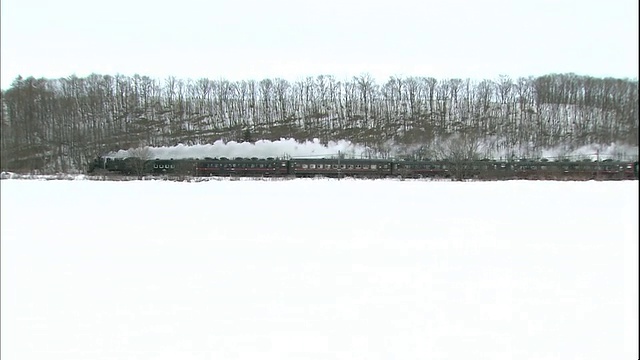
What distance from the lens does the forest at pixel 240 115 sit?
20672mm

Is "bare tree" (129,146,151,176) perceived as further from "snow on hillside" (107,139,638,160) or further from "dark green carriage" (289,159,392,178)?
"dark green carriage" (289,159,392,178)

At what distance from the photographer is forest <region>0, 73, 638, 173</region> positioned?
2067cm

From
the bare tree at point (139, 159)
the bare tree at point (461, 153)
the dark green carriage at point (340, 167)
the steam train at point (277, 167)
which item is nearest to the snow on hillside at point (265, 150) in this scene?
the bare tree at point (139, 159)

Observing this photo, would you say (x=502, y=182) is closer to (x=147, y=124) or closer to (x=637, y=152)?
(x=637, y=152)

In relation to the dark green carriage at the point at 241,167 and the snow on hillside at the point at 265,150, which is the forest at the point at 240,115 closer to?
the snow on hillside at the point at 265,150

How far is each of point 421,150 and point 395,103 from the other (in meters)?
11.6

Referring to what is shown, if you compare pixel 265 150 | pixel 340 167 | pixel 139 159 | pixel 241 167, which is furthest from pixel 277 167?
pixel 139 159

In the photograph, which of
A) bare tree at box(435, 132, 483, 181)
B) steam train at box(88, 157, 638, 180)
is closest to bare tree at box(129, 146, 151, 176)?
steam train at box(88, 157, 638, 180)

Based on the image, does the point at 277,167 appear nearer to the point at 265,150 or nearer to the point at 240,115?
the point at 265,150

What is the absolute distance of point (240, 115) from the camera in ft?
126

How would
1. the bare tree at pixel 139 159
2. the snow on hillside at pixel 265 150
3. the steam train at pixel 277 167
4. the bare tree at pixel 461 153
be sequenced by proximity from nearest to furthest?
the bare tree at pixel 461 153
the steam train at pixel 277 167
the bare tree at pixel 139 159
the snow on hillside at pixel 265 150

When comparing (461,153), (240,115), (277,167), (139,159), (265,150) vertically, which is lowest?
(277,167)

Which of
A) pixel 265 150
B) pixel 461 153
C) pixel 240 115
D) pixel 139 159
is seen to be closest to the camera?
pixel 461 153

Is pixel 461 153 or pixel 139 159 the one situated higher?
pixel 139 159
